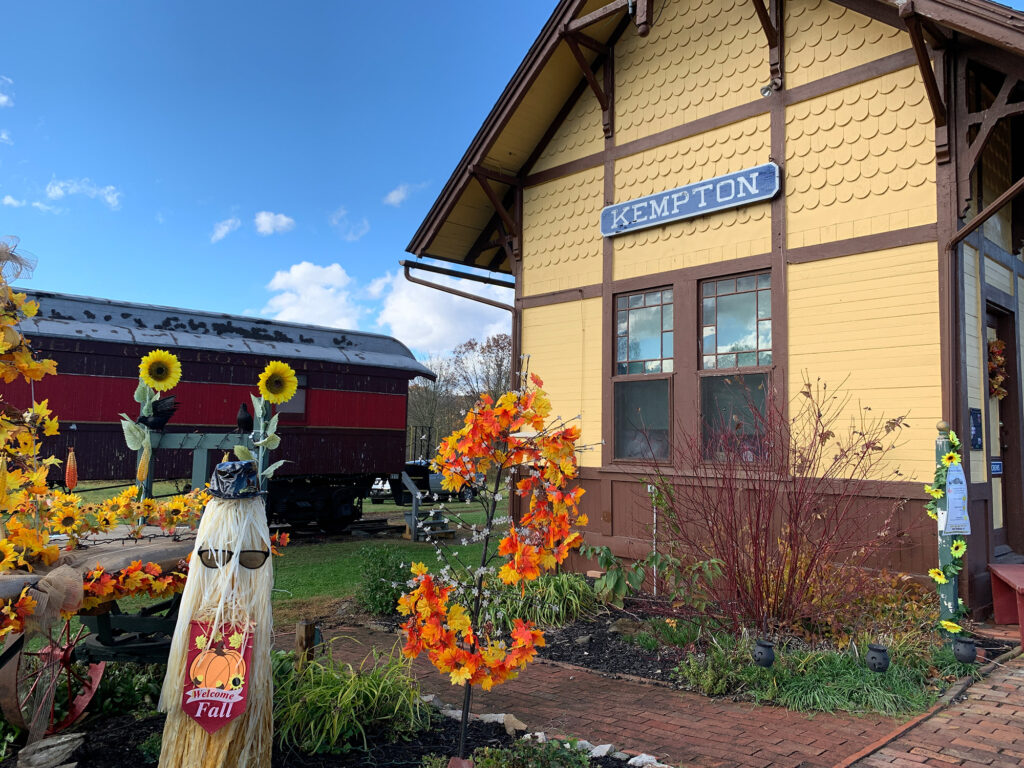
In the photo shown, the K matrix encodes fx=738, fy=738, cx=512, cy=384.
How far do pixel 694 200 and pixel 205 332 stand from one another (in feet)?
31.7

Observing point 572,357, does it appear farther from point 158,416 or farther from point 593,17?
point 158,416

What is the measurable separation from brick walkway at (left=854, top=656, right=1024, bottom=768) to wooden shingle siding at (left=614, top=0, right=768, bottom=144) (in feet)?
17.1

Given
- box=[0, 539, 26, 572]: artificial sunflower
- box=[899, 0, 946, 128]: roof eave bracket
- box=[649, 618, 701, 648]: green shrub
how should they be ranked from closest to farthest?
box=[0, 539, 26, 572]: artificial sunflower, box=[649, 618, 701, 648]: green shrub, box=[899, 0, 946, 128]: roof eave bracket

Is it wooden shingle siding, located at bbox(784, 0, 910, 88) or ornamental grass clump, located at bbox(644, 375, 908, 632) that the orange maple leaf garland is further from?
wooden shingle siding, located at bbox(784, 0, 910, 88)

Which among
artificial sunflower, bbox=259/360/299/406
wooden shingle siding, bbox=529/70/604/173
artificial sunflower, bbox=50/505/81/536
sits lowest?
artificial sunflower, bbox=50/505/81/536

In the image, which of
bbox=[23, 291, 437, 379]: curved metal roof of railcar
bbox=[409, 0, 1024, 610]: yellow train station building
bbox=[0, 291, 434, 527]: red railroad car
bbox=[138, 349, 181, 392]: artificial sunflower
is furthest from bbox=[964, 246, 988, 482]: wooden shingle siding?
bbox=[23, 291, 437, 379]: curved metal roof of railcar

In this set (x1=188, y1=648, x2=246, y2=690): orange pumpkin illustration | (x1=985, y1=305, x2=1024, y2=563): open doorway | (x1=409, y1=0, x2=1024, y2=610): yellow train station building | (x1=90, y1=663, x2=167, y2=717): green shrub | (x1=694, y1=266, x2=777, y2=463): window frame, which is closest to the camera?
(x1=188, y1=648, x2=246, y2=690): orange pumpkin illustration

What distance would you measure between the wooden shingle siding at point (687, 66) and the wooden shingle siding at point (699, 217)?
278 millimetres

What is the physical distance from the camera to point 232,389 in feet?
43.4

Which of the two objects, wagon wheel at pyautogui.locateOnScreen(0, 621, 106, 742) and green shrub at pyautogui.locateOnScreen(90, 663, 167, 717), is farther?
green shrub at pyautogui.locateOnScreen(90, 663, 167, 717)

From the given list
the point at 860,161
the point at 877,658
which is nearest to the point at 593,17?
the point at 860,161

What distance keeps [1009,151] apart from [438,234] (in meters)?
6.01

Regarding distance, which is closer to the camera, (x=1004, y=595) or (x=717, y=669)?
(x=717, y=669)

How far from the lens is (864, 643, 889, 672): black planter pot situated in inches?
166
